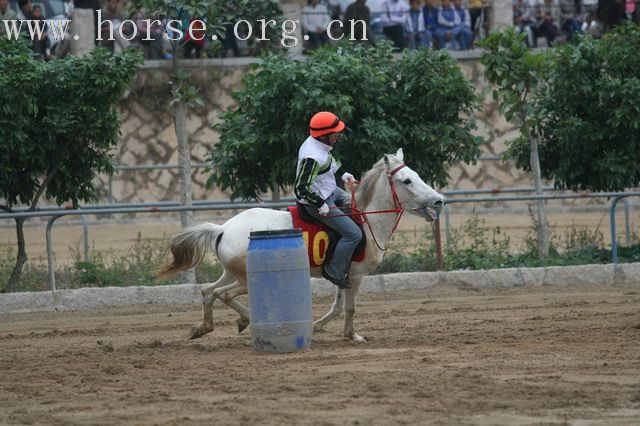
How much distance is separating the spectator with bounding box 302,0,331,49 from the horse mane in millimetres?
13885

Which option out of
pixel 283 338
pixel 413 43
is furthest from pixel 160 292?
pixel 413 43

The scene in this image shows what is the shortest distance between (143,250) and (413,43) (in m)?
9.72

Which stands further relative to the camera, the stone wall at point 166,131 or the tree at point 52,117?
the stone wall at point 166,131

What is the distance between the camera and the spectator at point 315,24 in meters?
27.2

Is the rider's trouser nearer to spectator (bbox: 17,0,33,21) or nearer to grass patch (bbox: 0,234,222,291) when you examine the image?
grass patch (bbox: 0,234,222,291)

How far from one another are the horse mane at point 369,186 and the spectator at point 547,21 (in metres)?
15.6

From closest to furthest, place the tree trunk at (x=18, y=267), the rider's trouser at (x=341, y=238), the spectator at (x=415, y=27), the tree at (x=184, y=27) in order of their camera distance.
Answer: the rider's trouser at (x=341, y=238)
the tree trunk at (x=18, y=267)
the tree at (x=184, y=27)
the spectator at (x=415, y=27)

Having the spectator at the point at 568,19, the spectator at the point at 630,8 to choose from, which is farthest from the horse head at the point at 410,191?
the spectator at the point at 630,8

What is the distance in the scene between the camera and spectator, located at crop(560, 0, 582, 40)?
28.7 metres

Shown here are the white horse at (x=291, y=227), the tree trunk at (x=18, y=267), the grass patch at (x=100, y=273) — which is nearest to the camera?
the white horse at (x=291, y=227)

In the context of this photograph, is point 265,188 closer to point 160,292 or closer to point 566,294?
point 160,292

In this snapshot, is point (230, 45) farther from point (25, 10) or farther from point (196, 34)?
point (196, 34)

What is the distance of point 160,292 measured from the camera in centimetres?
1750

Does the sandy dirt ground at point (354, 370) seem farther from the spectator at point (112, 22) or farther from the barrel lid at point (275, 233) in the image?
the spectator at point (112, 22)
